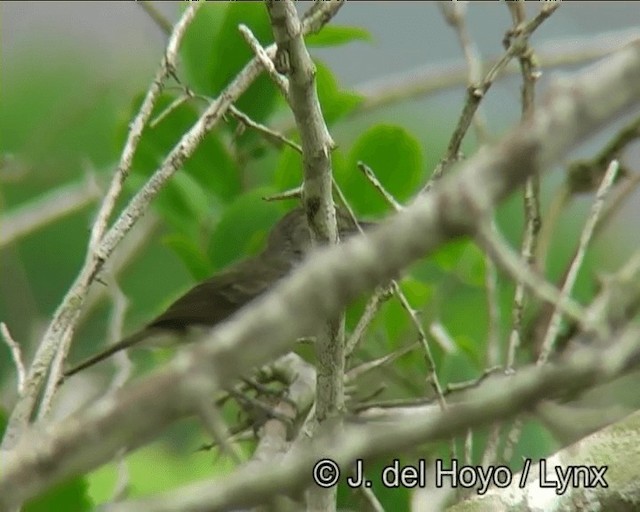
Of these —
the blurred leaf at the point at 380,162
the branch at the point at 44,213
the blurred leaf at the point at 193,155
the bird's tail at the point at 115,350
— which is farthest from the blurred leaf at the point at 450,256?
the branch at the point at 44,213

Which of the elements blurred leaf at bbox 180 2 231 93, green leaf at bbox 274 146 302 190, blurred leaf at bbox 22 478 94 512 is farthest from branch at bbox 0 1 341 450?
blurred leaf at bbox 180 2 231 93

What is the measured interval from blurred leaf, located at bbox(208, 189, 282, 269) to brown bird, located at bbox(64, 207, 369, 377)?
0.12 meters

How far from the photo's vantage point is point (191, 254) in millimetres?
2504

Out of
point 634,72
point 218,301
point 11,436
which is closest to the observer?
point 634,72

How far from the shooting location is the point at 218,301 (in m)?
2.77

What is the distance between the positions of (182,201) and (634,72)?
71.9 inches

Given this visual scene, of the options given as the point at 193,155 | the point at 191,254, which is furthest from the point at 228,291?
the point at 193,155

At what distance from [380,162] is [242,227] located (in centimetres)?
32

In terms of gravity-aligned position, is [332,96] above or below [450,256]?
above

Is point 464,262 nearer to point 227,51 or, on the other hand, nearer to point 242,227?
point 242,227

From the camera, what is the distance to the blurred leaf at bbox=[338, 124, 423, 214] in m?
2.44

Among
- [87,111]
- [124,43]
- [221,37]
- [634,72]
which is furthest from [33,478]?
[124,43]

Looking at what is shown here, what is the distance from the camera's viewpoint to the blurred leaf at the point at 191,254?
2453 mm

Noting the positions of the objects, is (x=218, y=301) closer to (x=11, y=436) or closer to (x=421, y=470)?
(x=421, y=470)
